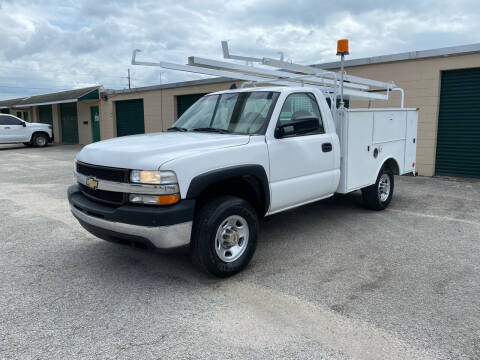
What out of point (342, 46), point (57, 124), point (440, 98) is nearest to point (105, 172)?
point (342, 46)

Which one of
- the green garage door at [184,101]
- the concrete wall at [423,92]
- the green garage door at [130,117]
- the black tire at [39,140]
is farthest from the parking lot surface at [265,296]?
the black tire at [39,140]

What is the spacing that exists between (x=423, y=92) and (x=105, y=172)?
920cm

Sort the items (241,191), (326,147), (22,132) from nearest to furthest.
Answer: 1. (241,191)
2. (326,147)
3. (22,132)

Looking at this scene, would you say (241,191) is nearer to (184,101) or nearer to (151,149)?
(151,149)

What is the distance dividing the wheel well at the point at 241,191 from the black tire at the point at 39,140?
826 inches

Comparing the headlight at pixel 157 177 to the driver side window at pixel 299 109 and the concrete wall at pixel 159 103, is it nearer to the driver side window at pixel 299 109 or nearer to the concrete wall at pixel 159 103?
the driver side window at pixel 299 109

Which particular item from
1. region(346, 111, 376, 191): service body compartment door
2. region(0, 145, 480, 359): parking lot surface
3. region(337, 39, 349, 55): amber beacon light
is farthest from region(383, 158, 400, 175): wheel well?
region(337, 39, 349, 55): amber beacon light

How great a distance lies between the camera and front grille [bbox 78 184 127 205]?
358 cm

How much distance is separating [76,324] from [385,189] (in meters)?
5.37

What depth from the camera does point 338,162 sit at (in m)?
5.23

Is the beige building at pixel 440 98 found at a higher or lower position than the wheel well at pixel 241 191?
higher

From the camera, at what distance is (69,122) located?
26.4 m

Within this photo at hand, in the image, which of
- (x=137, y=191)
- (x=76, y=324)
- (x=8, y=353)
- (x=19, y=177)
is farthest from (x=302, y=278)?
(x=19, y=177)

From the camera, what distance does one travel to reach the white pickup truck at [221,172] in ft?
11.2
